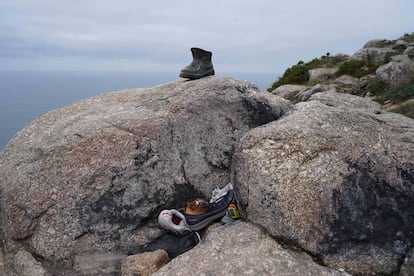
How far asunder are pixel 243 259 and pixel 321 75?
25146mm

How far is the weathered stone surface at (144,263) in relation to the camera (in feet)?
19.5

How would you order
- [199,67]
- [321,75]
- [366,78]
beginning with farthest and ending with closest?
1. [321,75]
2. [366,78]
3. [199,67]

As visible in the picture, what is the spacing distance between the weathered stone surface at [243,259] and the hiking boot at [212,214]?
85 centimetres

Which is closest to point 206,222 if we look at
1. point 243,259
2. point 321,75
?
point 243,259

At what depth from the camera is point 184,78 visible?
939cm

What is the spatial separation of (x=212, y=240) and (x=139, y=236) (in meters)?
1.69

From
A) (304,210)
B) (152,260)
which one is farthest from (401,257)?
(152,260)

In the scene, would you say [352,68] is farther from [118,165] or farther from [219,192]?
[118,165]

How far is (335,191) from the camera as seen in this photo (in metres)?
5.75

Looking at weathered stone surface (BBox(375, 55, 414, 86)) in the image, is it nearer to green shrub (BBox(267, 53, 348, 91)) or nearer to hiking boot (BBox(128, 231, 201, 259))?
green shrub (BBox(267, 53, 348, 91))

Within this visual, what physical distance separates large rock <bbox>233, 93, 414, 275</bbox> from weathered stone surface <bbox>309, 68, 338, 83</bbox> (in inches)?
869

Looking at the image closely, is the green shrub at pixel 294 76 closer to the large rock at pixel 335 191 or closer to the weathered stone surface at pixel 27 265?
the large rock at pixel 335 191

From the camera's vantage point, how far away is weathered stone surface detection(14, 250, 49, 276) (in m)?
6.20

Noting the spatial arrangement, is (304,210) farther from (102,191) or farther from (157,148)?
(102,191)
